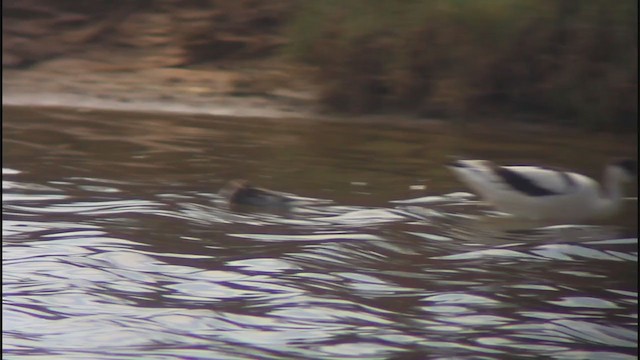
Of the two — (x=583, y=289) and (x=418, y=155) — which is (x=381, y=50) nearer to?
(x=418, y=155)

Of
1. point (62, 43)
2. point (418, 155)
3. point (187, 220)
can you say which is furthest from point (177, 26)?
point (187, 220)

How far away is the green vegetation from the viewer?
12.7m

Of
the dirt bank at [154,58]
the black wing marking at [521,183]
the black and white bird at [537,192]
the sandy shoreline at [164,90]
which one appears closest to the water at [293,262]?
the black and white bird at [537,192]

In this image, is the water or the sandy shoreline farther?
the sandy shoreline

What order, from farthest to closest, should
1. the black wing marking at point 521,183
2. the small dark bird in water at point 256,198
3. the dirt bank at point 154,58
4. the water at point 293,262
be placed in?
the dirt bank at point 154,58 → the small dark bird in water at point 256,198 → the black wing marking at point 521,183 → the water at point 293,262

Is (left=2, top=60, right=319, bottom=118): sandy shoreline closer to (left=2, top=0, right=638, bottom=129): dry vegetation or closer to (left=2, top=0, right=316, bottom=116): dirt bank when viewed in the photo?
(left=2, top=0, right=316, bottom=116): dirt bank

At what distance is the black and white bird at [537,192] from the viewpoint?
8328 mm

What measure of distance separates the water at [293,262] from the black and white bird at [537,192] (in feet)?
0.34

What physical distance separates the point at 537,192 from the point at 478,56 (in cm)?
493

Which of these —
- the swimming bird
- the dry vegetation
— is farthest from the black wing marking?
the dry vegetation

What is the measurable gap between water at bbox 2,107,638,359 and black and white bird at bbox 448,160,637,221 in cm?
10

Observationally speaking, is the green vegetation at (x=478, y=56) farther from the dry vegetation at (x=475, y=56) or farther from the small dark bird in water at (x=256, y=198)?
the small dark bird in water at (x=256, y=198)

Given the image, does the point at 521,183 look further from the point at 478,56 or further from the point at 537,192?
the point at 478,56

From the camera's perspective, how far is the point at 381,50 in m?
13.5
